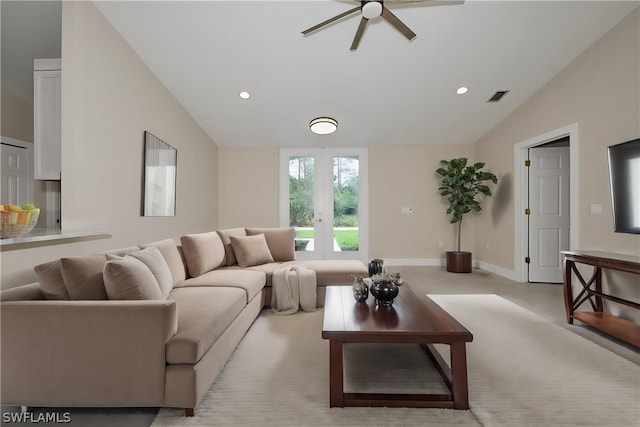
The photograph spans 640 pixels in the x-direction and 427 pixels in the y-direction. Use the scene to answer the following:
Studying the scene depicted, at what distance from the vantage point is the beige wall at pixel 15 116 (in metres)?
3.51

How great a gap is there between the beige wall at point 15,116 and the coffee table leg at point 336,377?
4526 millimetres

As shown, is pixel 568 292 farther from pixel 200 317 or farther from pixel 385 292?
pixel 200 317

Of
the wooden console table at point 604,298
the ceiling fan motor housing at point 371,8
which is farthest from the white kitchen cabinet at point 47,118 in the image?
the wooden console table at point 604,298

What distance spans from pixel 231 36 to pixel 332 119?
2.00 m

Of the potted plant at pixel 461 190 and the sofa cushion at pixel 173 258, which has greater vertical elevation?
the potted plant at pixel 461 190

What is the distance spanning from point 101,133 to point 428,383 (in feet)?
11.6

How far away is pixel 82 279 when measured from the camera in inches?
67.1

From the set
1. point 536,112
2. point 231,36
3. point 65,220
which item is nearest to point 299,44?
point 231,36

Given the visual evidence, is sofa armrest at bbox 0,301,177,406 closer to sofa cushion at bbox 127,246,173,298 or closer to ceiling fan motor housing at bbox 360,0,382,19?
sofa cushion at bbox 127,246,173,298

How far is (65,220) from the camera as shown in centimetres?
259

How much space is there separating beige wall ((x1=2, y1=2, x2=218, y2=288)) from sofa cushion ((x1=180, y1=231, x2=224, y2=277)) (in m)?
0.81

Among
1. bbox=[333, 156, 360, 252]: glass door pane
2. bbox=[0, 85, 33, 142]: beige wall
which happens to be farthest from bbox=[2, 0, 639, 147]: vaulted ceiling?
bbox=[0, 85, 33, 142]: beige wall

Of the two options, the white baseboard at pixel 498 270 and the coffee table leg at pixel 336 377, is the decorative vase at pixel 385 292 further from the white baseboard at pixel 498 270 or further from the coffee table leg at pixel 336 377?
the white baseboard at pixel 498 270

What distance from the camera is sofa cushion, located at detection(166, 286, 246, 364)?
60.4 inches
